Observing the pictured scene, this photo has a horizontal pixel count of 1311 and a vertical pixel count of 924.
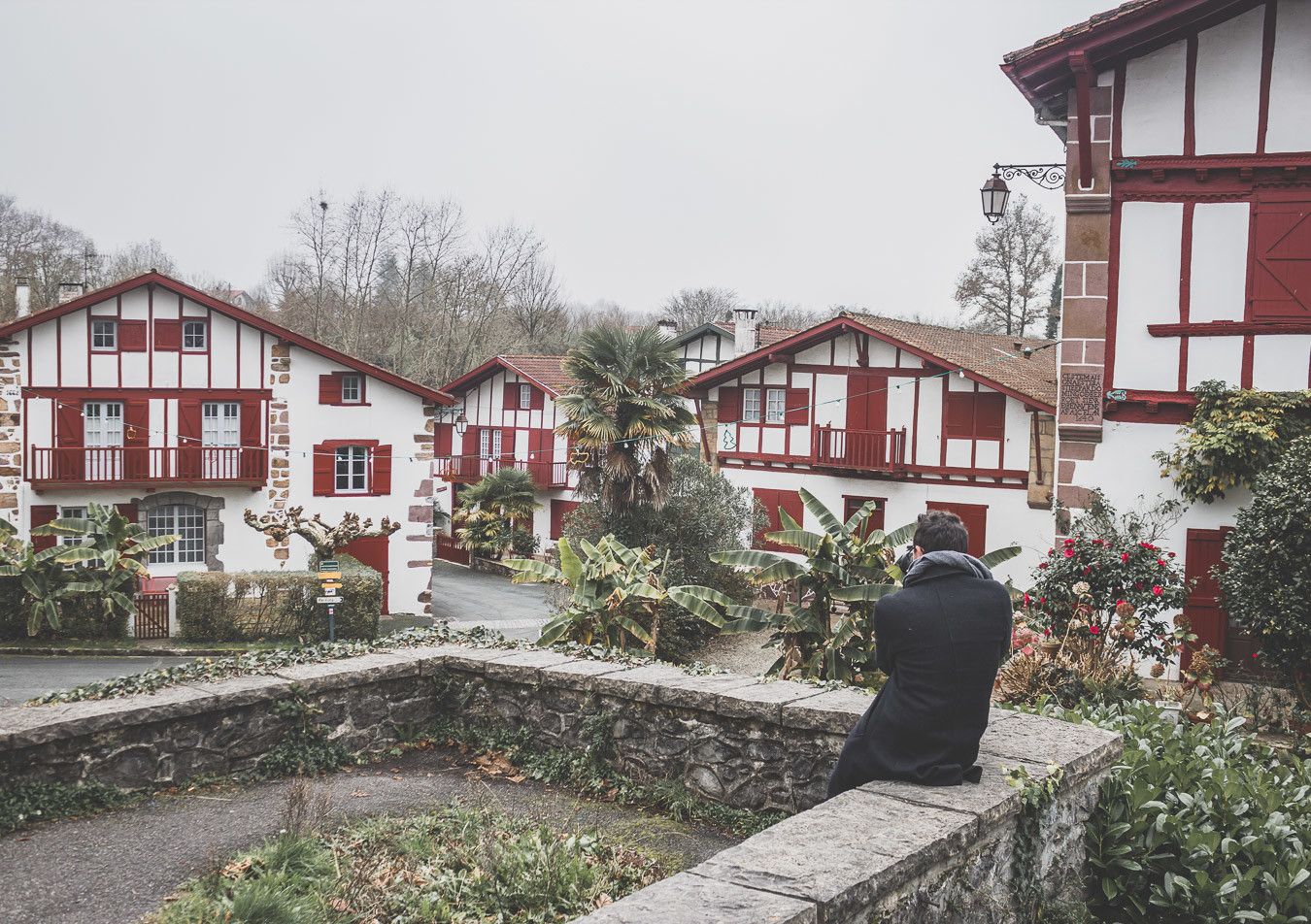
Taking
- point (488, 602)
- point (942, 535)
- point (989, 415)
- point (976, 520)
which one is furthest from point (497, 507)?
point (942, 535)

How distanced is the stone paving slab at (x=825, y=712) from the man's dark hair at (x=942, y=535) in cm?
107

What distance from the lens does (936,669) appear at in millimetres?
4004

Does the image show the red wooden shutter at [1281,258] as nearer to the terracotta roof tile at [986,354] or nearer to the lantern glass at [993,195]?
the lantern glass at [993,195]

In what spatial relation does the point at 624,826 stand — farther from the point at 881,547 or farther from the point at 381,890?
the point at 881,547

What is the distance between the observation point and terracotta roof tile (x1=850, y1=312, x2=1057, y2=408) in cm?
2477

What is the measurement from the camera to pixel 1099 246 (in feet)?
43.5

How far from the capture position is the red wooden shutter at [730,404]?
2881cm

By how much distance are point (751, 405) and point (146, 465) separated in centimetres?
1475

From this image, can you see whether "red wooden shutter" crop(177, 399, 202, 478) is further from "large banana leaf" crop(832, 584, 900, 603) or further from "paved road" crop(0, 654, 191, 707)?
"large banana leaf" crop(832, 584, 900, 603)

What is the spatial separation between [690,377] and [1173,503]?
11382 mm

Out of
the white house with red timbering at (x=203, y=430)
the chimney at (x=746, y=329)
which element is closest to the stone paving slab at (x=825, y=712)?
the white house with red timbering at (x=203, y=430)

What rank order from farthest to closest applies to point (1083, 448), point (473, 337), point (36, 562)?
point (473, 337) → point (36, 562) → point (1083, 448)

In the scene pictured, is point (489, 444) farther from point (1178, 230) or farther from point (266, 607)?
point (1178, 230)

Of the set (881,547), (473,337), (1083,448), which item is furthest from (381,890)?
(473,337)
